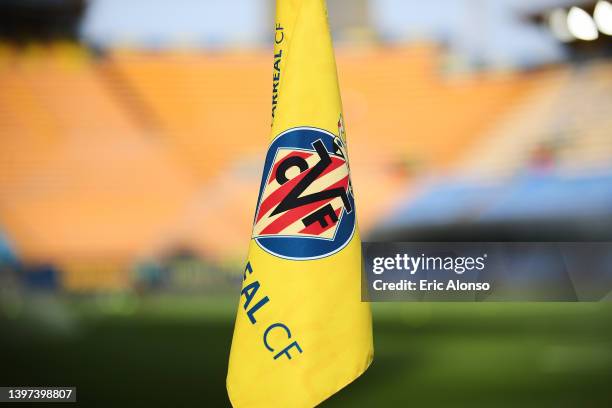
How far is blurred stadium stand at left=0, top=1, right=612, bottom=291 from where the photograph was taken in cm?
383

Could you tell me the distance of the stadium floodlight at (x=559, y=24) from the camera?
3.74 metres

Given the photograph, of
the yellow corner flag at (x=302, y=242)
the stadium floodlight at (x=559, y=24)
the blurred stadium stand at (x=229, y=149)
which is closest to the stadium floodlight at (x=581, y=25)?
the stadium floodlight at (x=559, y=24)

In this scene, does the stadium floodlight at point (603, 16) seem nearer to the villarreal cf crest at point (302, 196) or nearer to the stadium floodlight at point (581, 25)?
the stadium floodlight at point (581, 25)

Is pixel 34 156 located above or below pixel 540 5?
below

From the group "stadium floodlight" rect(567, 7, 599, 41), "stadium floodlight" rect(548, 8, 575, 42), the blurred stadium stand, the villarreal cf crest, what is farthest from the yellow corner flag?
"stadium floodlight" rect(567, 7, 599, 41)

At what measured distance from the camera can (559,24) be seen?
375 cm

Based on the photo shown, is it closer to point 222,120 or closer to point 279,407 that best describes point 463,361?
point 279,407

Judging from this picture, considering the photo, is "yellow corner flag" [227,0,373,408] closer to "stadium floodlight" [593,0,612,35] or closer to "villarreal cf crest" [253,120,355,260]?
"villarreal cf crest" [253,120,355,260]

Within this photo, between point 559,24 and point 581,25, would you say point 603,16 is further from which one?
point 559,24

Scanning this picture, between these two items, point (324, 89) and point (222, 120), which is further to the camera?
point (222, 120)

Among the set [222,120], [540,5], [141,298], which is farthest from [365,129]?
[141,298]

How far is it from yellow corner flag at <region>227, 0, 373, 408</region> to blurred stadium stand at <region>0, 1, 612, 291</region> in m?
1.59

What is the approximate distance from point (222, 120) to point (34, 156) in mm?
1096

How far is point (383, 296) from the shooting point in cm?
350
